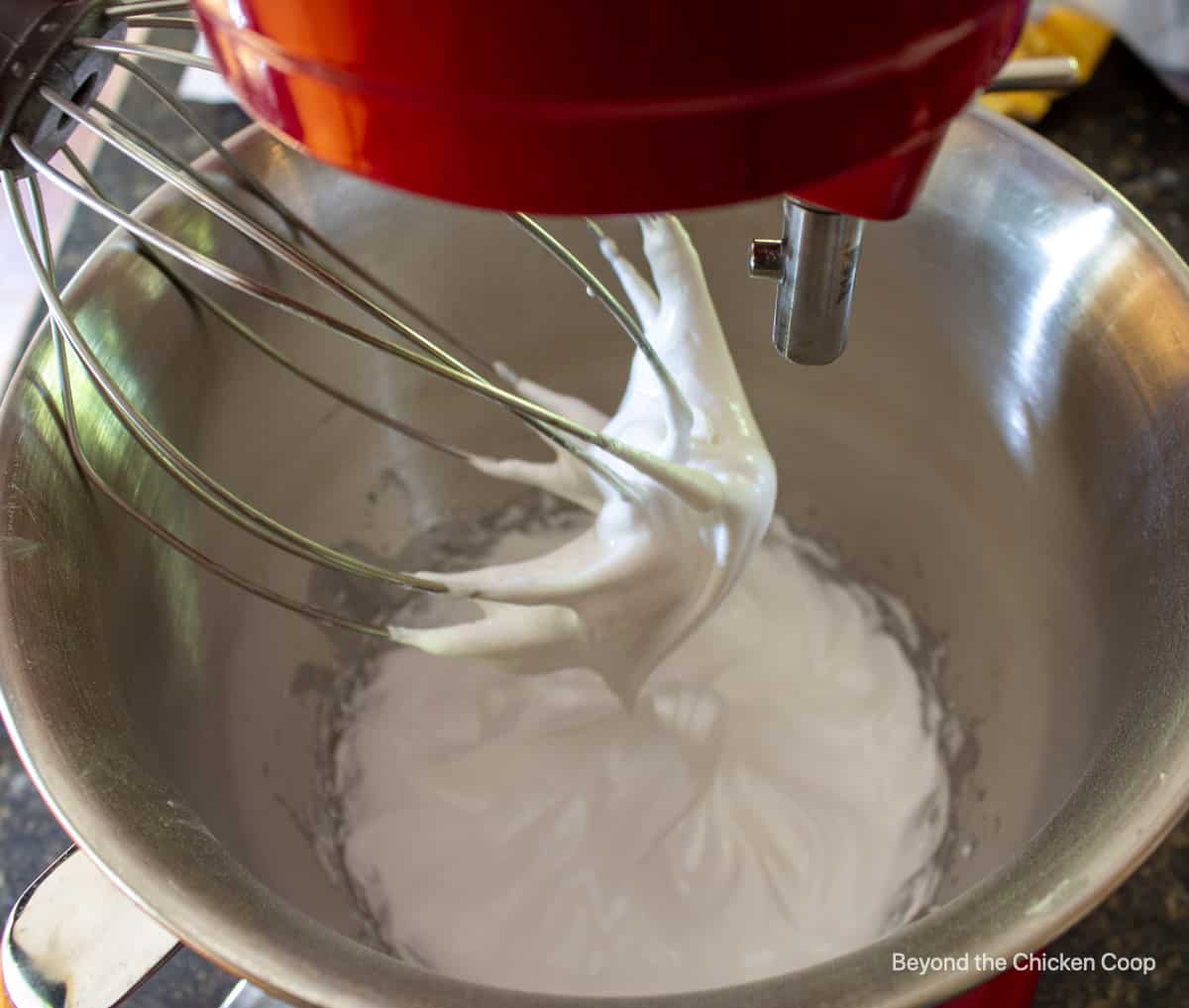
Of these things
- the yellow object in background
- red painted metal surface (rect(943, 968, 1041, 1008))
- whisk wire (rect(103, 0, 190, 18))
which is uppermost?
whisk wire (rect(103, 0, 190, 18))

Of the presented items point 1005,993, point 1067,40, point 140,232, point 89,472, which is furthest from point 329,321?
point 1067,40

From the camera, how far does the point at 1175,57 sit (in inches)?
35.1

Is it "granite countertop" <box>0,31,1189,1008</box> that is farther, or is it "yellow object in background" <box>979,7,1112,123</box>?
"yellow object in background" <box>979,7,1112,123</box>

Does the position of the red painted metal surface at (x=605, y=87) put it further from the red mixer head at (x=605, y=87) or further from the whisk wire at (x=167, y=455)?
the whisk wire at (x=167, y=455)

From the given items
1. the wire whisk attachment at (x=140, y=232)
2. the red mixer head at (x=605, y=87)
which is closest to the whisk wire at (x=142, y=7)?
the wire whisk attachment at (x=140, y=232)

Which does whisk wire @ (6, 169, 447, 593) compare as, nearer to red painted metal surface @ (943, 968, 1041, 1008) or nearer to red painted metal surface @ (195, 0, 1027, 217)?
red painted metal surface @ (195, 0, 1027, 217)

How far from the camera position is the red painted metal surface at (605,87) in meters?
0.24

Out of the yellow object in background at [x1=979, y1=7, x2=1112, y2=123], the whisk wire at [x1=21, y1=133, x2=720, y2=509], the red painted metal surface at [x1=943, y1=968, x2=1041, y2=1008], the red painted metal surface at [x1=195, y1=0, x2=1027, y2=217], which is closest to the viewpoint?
the red painted metal surface at [x1=195, y1=0, x2=1027, y2=217]

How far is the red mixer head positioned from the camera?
0.78 feet

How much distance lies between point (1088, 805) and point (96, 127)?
1.44 feet

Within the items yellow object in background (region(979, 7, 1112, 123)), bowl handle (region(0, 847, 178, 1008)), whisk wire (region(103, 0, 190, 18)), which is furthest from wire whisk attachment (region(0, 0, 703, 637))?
yellow object in background (region(979, 7, 1112, 123))

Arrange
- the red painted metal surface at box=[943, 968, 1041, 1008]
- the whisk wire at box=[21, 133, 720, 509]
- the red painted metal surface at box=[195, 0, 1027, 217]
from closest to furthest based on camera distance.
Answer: the red painted metal surface at box=[195, 0, 1027, 217]
the whisk wire at box=[21, 133, 720, 509]
the red painted metal surface at box=[943, 968, 1041, 1008]

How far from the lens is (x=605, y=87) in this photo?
24cm

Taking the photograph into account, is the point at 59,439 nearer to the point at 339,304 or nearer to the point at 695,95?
the point at 339,304
